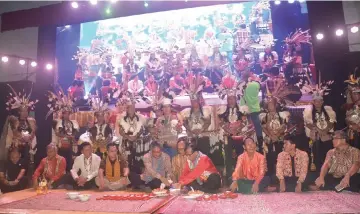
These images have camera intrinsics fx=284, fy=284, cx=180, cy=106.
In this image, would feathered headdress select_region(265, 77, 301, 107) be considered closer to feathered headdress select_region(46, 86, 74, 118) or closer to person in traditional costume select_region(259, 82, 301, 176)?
person in traditional costume select_region(259, 82, 301, 176)

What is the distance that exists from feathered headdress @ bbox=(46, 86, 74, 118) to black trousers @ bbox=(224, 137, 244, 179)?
313 centimetres

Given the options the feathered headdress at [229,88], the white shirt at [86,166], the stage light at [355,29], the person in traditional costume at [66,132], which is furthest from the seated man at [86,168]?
the stage light at [355,29]

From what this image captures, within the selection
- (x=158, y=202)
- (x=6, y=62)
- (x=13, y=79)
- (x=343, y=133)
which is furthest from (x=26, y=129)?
(x=343, y=133)

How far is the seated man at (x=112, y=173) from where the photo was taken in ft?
15.8

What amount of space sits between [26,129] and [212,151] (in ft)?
12.3

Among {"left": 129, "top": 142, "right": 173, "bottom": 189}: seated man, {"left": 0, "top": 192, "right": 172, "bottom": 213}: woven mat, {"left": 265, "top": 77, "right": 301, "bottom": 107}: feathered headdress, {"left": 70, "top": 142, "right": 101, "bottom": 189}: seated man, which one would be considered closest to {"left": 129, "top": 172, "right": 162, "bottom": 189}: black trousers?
{"left": 129, "top": 142, "right": 173, "bottom": 189}: seated man

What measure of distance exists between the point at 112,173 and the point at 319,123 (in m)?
3.57

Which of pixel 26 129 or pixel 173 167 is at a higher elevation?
pixel 26 129

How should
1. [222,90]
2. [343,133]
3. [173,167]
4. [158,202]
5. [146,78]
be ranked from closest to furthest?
1. [158,202]
2. [343,133]
3. [173,167]
4. [222,90]
5. [146,78]

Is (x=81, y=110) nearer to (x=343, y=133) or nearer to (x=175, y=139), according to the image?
(x=175, y=139)

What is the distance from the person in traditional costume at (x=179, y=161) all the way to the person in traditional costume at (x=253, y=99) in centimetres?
130

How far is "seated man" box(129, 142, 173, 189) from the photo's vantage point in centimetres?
476

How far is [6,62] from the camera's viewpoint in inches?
230

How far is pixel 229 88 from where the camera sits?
5.17 metres
